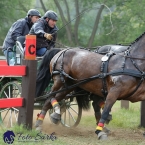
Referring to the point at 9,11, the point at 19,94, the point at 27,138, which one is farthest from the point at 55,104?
the point at 9,11

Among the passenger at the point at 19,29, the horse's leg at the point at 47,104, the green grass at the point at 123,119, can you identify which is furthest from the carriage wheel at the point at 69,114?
the passenger at the point at 19,29

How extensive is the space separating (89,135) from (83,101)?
1002mm

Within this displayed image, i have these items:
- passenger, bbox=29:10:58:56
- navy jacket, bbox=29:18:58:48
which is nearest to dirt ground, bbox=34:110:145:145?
passenger, bbox=29:10:58:56

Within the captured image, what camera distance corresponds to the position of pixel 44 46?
9.00m

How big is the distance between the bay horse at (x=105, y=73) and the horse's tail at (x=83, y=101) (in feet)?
2.14

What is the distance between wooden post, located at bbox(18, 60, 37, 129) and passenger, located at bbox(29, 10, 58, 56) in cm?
121

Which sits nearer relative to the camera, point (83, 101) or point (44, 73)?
point (44, 73)

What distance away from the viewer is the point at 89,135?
7914mm

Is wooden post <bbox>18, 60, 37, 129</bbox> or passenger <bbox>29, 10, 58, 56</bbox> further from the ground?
passenger <bbox>29, 10, 58, 56</bbox>

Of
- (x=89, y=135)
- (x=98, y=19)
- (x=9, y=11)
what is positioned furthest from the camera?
(x=98, y=19)

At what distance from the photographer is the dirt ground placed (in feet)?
22.7

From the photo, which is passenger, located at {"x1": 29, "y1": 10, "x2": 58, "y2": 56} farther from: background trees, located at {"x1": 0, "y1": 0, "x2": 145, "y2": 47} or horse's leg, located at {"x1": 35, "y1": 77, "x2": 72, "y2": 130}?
background trees, located at {"x1": 0, "y1": 0, "x2": 145, "y2": 47}

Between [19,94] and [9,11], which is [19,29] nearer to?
[19,94]

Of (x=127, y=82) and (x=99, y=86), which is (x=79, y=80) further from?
(x=127, y=82)
